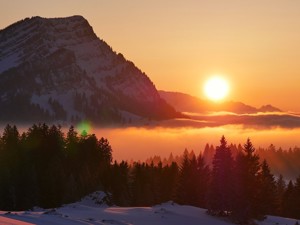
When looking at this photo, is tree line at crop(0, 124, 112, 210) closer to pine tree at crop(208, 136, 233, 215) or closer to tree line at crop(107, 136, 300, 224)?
tree line at crop(107, 136, 300, 224)

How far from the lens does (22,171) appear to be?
83375 millimetres

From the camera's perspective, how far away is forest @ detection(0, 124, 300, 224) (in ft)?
194

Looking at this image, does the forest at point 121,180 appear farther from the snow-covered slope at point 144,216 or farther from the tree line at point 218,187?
the snow-covered slope at point 144,216

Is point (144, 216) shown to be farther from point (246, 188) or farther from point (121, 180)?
point (121, 180)

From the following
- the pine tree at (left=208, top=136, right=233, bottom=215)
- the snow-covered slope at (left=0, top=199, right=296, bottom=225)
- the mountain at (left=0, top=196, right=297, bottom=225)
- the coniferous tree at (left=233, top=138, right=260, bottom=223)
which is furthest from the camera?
the pine tree at (left=208, top=136, right=233, bottom=215)

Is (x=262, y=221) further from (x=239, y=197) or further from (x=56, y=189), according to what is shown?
(x=56, y=189)

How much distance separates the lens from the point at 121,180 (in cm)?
Result: 9200

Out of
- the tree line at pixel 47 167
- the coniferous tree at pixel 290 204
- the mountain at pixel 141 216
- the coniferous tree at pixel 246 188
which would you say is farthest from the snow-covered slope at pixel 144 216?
the tree line at pixel 47 167

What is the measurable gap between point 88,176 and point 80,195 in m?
5.96

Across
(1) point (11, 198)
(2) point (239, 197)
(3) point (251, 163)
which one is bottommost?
(1) point (11, 198)

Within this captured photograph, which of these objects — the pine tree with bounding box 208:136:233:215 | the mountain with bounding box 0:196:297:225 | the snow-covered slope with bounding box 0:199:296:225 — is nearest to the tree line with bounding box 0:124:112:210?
the mountain with bounding box 0:196:297:225

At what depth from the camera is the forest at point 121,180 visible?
5912cm

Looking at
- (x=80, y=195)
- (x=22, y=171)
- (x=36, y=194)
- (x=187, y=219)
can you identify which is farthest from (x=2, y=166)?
(x=187, y=219)

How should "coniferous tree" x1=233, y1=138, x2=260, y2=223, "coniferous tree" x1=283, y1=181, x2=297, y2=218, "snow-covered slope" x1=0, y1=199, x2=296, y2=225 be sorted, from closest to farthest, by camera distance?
"snow-covered slope" x1=0, y1=199, x2=296, y2=225 < "coniferous tree" x1=233, y1=138, x2=260, y2=223 < "coniferous tree" x1=283, y1=181, x2=297, y2=218
